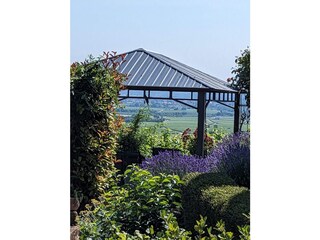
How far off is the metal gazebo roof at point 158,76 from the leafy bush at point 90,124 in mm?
1508

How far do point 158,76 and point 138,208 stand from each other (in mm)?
3714

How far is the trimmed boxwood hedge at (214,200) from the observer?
235cm

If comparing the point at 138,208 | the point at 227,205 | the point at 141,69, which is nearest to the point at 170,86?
the point at 141,69

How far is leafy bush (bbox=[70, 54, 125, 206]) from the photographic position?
160 inches

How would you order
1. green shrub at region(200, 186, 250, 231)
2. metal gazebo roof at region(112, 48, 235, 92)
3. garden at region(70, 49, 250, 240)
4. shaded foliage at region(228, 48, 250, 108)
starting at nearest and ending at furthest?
green shrub at region(200, 186, 250, 231) → garden at region(70, 49, 250, 240) → metal gazebo roof at region(112, 48, 235, 92) → shaded foliage at region(228, 48, 250, 108)

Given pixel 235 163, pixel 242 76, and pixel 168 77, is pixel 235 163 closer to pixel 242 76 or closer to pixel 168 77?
pixel 168 77

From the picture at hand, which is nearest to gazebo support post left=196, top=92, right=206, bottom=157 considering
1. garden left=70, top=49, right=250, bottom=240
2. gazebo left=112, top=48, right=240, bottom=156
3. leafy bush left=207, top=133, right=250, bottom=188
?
gazebo left=112, top=48, right=240, bottom=156

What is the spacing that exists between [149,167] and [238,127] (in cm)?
362

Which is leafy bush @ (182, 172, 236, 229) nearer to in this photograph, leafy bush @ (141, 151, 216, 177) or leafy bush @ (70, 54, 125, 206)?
leafy bush @ (141, 151, 216, 177)

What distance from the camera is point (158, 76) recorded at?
6.47m
